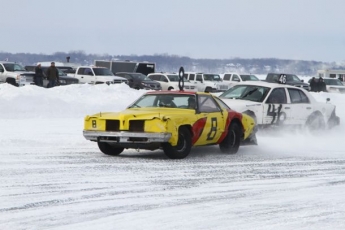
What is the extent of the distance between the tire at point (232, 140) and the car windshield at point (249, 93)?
4.31m

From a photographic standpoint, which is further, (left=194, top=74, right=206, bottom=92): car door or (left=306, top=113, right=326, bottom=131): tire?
(left=194, top=74, right=206, bottom=92): car door

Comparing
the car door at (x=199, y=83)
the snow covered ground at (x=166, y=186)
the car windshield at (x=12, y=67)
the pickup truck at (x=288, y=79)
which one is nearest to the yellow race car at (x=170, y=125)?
the snow covered ground at (x=166, y=186)

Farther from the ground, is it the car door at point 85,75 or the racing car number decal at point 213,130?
the racing car number decal at point 213,130

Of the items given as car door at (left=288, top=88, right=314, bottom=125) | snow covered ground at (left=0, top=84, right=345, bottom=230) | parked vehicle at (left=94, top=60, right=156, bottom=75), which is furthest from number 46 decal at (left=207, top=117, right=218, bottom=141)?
parked vehicle at (left=94, top=60, right=156, bottom=75)

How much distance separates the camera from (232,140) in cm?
1543

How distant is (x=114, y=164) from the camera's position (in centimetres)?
1270

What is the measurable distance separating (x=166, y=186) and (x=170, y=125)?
2.92 m

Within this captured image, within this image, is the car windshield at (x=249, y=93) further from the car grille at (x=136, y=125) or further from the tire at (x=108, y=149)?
the car grille at (x=136, y=125)

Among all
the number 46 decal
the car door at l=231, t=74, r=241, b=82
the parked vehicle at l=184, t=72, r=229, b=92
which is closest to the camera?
the number 46 decal

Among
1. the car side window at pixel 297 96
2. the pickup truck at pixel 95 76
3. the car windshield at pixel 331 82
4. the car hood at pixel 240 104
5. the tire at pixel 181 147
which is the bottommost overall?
the car windshield at pixel 331 82

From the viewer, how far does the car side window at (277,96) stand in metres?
19.9

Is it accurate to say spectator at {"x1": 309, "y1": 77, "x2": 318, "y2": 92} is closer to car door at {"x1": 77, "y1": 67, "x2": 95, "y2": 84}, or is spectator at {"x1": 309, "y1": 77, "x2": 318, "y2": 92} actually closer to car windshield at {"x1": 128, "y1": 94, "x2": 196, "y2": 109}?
car door at {"x1": 77, "y1": 67, "x2": 95, "y2": 84}

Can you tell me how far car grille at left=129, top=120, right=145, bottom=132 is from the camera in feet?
43.9

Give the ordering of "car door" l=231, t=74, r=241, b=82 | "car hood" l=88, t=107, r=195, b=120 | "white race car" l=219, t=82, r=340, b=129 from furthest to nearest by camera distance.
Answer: "car door" l=231, t=74, r=241, b=82 → "white race car" l=219, t=82, r=340, b=129 → "car hood" l=88, t=107, r=195, b=120
